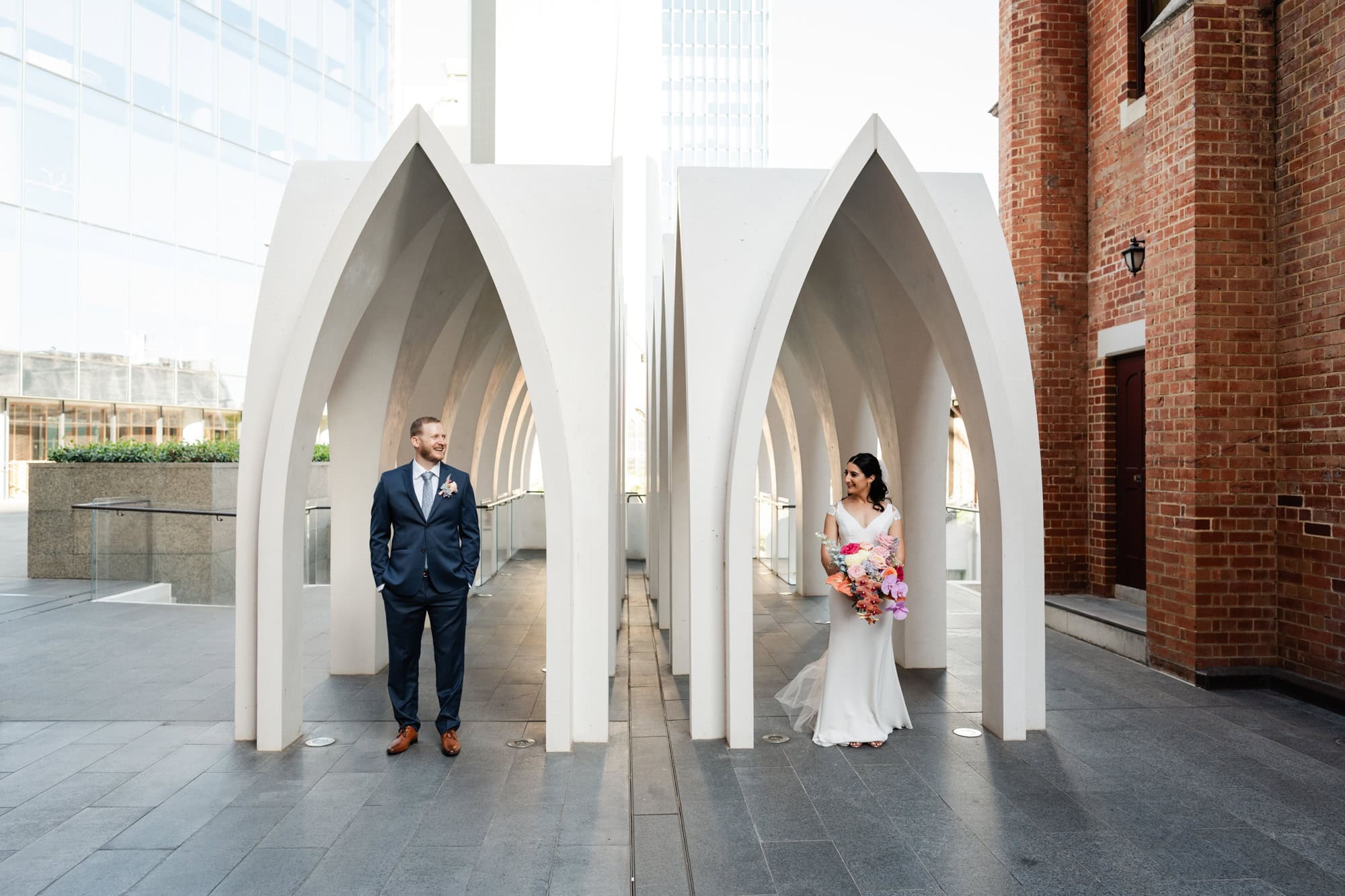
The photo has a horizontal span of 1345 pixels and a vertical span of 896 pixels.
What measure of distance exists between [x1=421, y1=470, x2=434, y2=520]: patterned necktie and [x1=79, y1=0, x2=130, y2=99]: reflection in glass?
2112 cm

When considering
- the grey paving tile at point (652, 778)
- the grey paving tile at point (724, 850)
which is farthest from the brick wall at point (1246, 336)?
the grey paving tile at point (724, 850)

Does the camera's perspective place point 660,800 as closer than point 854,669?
Result: Yes

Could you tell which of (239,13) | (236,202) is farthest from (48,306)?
(239,13)

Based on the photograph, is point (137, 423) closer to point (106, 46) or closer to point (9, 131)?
point (9, 131)

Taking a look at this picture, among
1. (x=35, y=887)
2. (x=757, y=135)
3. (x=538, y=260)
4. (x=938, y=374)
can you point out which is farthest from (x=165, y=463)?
(x=757, y=135)

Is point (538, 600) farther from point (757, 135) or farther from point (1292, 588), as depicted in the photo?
point (757, 135)

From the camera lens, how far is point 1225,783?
4.81m

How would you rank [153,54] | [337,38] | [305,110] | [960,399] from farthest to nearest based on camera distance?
[337,38]
[305,110]
[153,54]
[960,399]

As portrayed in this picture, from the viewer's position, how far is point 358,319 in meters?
5.94

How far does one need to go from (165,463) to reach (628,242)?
37.5ft

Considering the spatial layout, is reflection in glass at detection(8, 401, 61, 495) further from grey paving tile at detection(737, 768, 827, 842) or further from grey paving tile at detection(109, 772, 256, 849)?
grey paving tile at detection(737, 768, 827, 842)

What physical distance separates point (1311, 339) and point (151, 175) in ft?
79.4

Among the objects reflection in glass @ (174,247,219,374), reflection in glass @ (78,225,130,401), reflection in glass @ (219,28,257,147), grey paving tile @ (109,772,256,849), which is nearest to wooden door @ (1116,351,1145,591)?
grey paving tile @ (109,772,256,849)

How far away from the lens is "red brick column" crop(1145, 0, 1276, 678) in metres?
6.85
